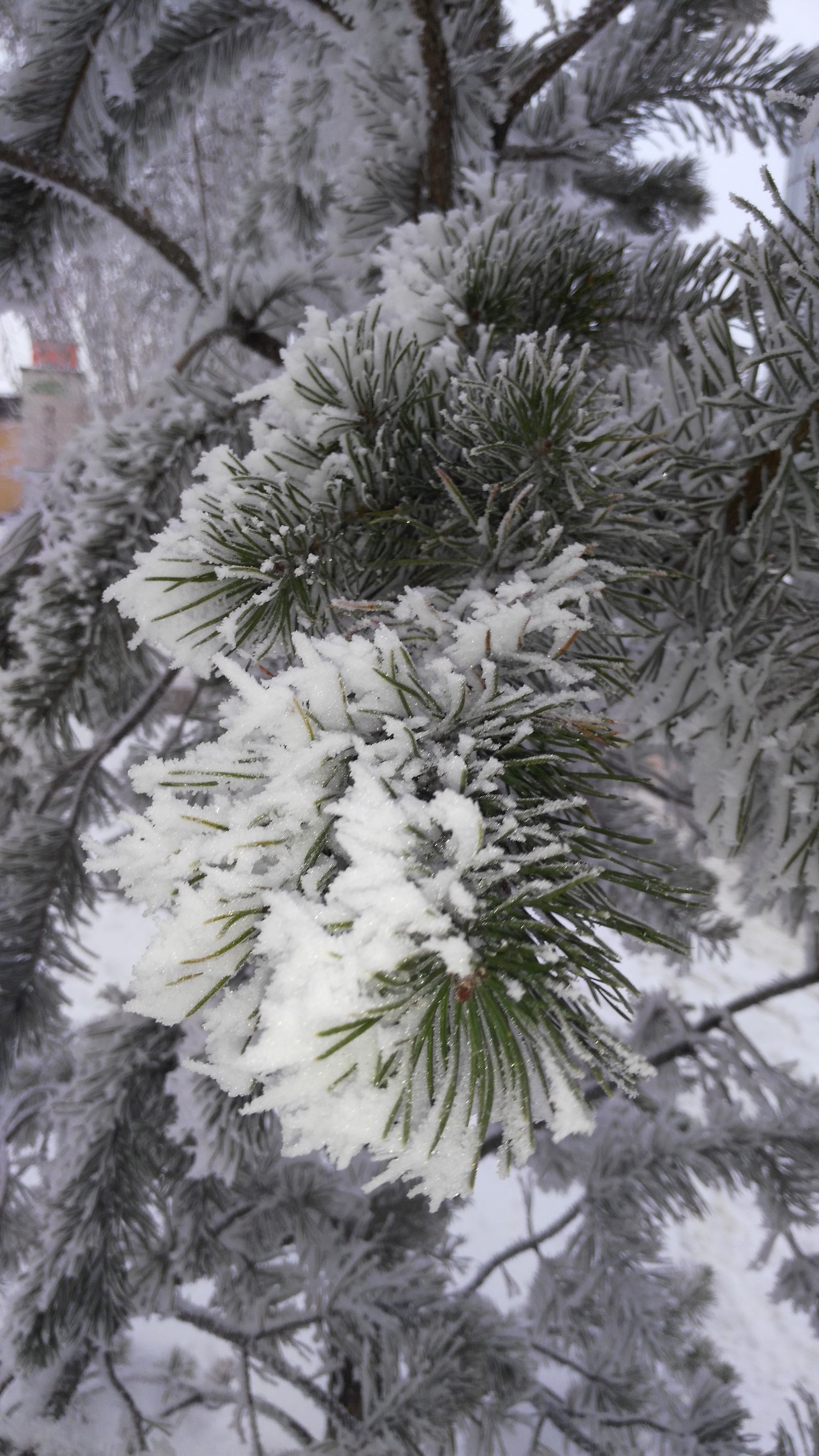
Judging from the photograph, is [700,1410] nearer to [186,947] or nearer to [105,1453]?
[105,1453]

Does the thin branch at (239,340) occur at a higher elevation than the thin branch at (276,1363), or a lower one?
higher

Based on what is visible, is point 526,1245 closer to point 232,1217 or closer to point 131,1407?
point 232,1217

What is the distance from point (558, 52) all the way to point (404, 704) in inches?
38.8

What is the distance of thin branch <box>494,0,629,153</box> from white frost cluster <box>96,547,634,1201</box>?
0.91 metres

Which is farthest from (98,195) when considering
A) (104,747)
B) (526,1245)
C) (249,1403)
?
(526,1245)

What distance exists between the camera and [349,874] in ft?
0.66

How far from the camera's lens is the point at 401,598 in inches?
11.8

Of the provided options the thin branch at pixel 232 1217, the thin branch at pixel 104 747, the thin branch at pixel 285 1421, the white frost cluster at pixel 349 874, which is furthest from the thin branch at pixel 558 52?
the thin branch at pixel 285 1421

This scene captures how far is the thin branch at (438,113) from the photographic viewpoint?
687mm

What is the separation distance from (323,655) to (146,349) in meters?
4.39

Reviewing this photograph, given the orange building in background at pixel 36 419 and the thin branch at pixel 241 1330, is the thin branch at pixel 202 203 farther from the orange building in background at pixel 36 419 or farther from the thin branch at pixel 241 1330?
the thin branch at pixel 241 1330

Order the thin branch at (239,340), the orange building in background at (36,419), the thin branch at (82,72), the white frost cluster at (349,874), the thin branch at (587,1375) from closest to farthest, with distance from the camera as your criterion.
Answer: the white frost cluster at (349,874), the thin branch at (82,72), the thin branch at (239,340), the thin branch at (587,1375), the orange building in background at (36,419)

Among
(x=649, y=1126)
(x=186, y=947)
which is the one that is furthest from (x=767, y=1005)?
(x=186, y=947)

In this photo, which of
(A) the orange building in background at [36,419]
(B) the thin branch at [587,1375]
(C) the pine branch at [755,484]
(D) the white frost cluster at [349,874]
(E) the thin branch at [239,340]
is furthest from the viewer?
(A) the orange building in background at [36,419]
